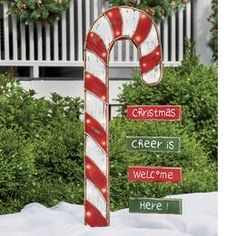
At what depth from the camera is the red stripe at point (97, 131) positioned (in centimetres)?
566

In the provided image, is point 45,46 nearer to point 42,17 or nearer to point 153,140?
point 42,17

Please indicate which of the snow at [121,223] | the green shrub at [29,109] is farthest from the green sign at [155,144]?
the green shrub at [29,109]

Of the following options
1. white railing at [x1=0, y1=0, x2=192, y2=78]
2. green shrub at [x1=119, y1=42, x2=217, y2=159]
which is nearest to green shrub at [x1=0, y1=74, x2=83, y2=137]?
Answer: green shrub at [x1=119, y1=42, x2=217, y2=159]

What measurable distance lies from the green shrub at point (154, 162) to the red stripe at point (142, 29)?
135 centimetres

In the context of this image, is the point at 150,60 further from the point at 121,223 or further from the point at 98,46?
the point at 121,223

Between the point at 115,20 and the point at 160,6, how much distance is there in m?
2.60

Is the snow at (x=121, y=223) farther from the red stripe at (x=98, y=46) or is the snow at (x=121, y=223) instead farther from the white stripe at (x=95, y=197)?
the red stripe at (x=98, y=46)

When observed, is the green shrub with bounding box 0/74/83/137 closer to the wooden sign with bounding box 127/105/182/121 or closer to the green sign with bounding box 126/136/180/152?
the green sign with bounding box 126/136/180/152

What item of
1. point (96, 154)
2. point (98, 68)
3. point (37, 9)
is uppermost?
point (37, 9)

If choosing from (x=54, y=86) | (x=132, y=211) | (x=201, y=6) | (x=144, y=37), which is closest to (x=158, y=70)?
(x=144, y=37)

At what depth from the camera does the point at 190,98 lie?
7.55m

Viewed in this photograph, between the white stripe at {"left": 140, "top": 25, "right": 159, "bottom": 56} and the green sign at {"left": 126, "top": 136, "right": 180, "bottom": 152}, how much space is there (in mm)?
629

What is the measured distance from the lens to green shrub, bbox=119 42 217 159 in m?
7.49

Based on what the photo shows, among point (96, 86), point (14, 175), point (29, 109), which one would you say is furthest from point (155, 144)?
point (29, 109)
